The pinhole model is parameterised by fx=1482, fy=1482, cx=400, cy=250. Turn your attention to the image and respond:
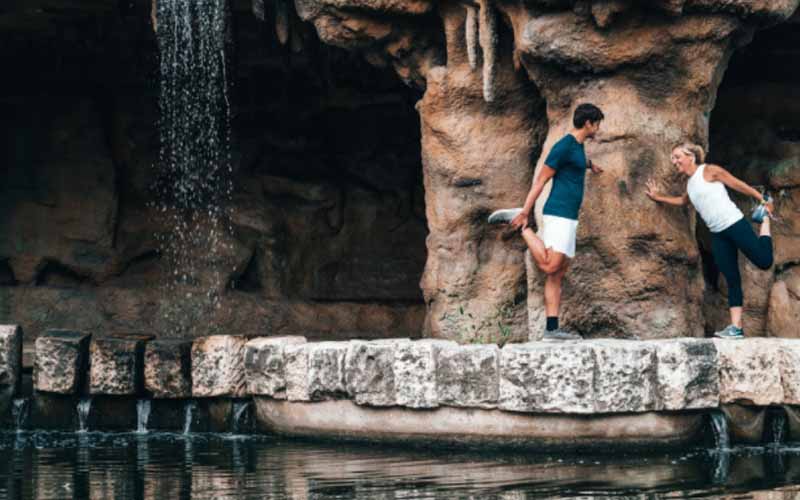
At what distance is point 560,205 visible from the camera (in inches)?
421

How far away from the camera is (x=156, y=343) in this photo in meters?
11.7

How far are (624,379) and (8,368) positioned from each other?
17.0 ft

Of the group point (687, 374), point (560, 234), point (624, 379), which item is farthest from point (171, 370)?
point (687, 374)

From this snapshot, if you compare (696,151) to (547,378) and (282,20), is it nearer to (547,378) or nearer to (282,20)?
(547,378)

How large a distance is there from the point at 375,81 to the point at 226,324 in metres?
3.08

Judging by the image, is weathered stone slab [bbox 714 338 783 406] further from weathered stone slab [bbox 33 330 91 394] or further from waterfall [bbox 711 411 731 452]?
weathered stone slab [bbox 33 330 91 394]

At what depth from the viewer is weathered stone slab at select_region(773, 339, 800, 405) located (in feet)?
32.7

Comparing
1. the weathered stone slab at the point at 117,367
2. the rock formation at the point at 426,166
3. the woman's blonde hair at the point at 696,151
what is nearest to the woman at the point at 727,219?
the woman's blonde hair at the point at 696,151

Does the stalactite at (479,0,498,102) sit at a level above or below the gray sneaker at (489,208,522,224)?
above

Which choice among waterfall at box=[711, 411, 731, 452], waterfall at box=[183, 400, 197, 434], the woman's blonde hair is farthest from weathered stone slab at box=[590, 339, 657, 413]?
waterfall at box=[183, 400, 197, 434]

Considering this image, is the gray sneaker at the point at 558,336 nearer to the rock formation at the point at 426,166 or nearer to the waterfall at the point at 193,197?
the rock formation at the point at 426,166

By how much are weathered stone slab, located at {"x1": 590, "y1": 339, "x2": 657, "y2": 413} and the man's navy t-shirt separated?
129 cm

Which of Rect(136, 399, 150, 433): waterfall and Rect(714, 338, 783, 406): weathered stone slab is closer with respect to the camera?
Rect(714, 338, 783, 406): weathered stone slab

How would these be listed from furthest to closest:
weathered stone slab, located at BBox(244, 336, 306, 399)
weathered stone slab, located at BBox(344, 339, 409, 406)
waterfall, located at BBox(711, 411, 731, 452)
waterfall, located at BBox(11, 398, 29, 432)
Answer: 1. waterfall, located at BBox(11, 398, 29, 432)
2. weathered stone slab, located at BBox(244, 336, 306, 399)
3. weathered stone slab, located at BBox(344, 339, 409, 406)
4. waterfall, located at BBox(711, 411, 731, 452)
